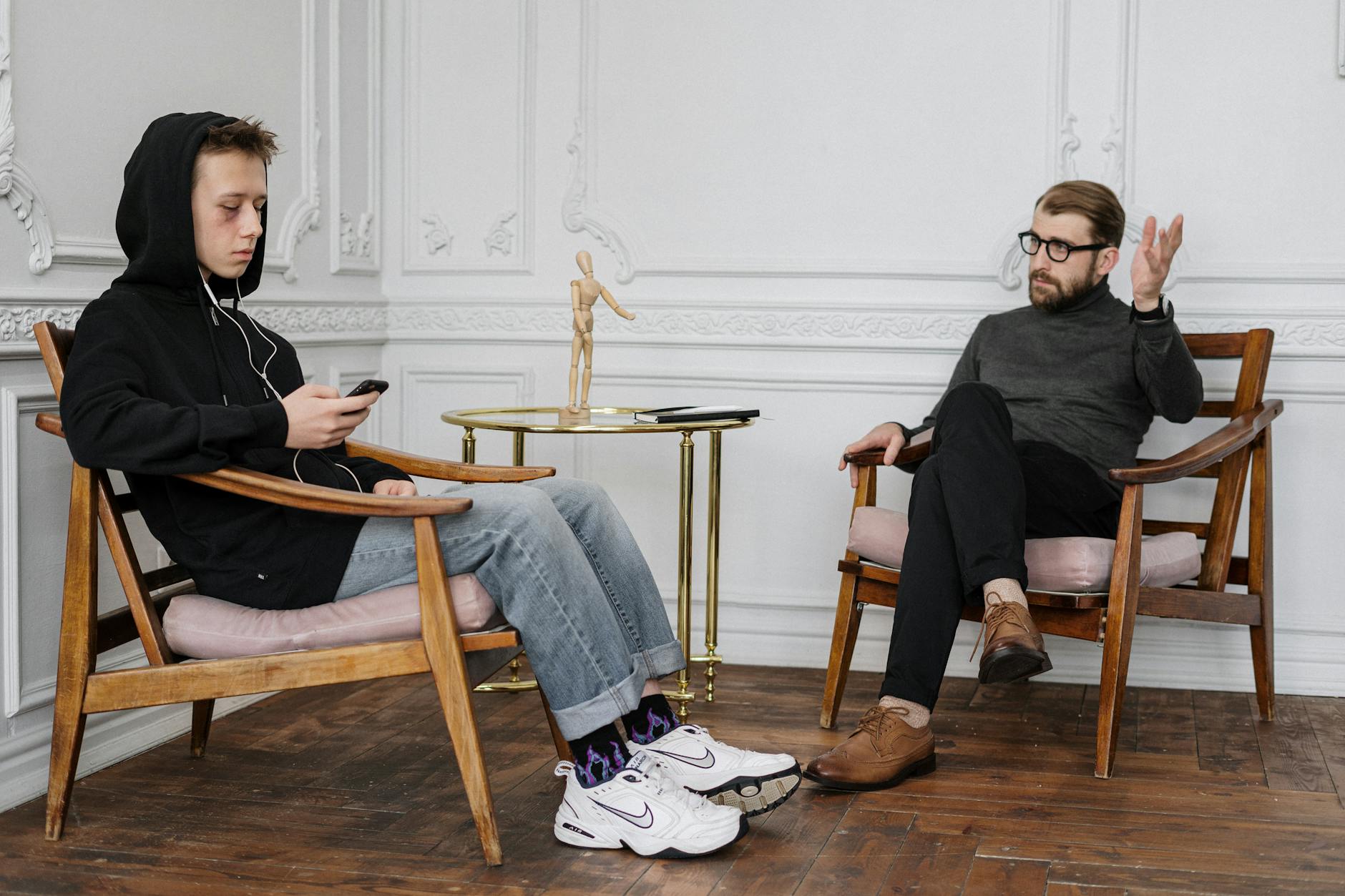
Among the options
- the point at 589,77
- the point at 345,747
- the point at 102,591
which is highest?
the point at 589,77

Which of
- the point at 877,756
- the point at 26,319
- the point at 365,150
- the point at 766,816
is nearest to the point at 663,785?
the point at 766,816

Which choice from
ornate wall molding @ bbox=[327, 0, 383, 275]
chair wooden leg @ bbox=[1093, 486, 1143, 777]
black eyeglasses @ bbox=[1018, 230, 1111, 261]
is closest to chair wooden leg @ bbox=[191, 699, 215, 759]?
ornate wall molding @ bbox=[327, 0, 383, 275]

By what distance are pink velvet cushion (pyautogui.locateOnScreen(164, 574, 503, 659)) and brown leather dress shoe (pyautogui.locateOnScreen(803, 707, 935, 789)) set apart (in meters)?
0.73

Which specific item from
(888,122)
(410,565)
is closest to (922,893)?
(410,565)

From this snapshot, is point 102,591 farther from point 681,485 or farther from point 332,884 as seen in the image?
point 681,485

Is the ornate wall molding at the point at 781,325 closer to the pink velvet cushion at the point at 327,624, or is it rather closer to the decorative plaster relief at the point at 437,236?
the decorative plaster relief at the point at 437,236

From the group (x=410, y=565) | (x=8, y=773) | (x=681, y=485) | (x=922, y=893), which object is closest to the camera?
(x=922, y=893)

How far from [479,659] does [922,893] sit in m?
0.76

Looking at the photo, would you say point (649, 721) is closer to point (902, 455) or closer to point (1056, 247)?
point (902, 455)

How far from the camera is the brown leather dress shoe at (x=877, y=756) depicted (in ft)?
7.78

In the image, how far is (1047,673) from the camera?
130 inches

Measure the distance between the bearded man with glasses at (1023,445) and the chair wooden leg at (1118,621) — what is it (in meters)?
0.16

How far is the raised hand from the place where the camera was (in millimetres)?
2594

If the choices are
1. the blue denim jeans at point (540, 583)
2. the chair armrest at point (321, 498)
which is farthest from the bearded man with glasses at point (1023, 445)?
the chair armrest at point (321, 498)
